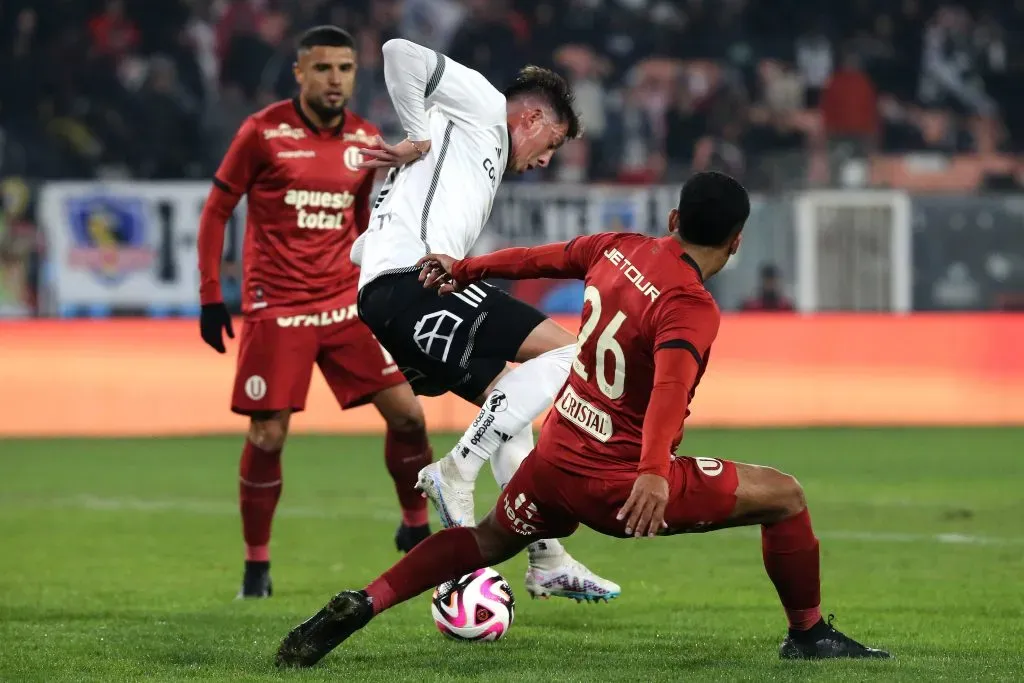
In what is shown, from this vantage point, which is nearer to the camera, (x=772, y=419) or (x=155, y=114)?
(x=772, y=419)

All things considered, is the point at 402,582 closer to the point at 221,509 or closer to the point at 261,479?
the point at 261,479

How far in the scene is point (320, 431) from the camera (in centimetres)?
1477

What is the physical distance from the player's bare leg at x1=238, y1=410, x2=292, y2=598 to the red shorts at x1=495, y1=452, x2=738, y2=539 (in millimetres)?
2484

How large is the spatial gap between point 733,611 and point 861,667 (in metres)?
1.49

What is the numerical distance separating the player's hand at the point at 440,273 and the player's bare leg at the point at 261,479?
2222 millimetres

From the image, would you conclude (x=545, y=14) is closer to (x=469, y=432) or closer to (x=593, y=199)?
(x=593, y=199)

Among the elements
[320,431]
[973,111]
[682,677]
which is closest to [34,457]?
[320,431]

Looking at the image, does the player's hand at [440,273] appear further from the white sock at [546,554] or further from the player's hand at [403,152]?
the white sock at [546,554]

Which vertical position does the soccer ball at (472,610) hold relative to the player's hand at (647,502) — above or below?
below

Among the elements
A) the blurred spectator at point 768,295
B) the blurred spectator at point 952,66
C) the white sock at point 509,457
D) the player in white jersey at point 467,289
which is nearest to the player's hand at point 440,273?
the player in white jersey at point 467,289

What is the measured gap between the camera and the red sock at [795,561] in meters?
5.23

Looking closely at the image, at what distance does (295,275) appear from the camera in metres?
7.56

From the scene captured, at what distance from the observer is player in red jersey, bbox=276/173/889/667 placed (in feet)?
15.4

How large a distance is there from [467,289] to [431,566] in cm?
123
